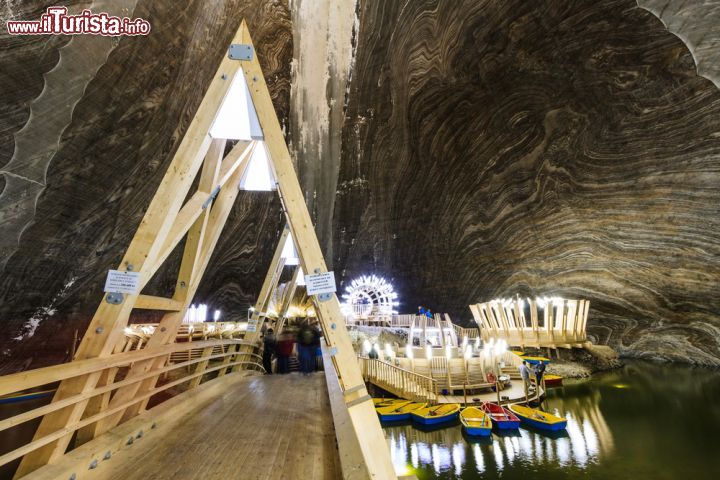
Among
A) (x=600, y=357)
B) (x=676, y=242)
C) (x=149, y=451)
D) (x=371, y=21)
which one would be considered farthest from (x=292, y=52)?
(x=600, y=357)

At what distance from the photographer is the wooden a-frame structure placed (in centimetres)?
265

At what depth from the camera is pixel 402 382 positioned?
13.0 m

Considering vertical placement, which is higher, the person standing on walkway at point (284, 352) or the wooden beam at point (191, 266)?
the wooden beam at point (191, 266)

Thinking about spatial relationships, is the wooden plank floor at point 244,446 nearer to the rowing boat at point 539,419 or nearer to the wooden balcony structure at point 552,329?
the rowing boat at point 539,419

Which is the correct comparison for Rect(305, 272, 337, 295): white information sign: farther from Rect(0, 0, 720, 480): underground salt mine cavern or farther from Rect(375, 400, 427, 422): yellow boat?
Rect(375, 400, 427, 422): yellow boat

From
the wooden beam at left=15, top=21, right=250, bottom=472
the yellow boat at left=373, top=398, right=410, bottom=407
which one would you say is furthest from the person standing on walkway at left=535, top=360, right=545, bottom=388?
the wooden beam at left=15, top=21, right=250, bottom=472

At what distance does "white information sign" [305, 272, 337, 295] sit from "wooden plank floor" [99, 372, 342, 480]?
5.00ft

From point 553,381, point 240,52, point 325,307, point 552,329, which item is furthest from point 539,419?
point 240,52

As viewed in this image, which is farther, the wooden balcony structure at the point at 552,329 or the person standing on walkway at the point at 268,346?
the wooden balcony structure at the point at 552,329

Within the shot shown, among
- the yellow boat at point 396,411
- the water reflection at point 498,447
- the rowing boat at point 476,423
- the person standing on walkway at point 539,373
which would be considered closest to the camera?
the water reflection at point 498,447

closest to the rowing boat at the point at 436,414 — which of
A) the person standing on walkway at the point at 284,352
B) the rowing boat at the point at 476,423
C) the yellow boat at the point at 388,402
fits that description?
the rowing boat at the point at 476,423

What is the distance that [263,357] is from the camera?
11484 millimetres

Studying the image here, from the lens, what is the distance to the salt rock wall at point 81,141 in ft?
27.4

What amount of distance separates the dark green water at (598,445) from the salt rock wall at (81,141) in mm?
12551
